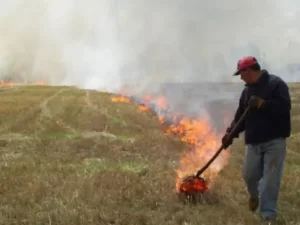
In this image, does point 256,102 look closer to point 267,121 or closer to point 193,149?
point 267,121

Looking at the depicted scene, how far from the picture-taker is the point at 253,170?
702 cm

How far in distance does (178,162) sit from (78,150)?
11.0ft

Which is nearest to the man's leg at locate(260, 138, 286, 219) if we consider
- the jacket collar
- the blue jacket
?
the blue jacket

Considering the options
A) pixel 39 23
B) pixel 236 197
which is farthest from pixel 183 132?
pixel 39 23

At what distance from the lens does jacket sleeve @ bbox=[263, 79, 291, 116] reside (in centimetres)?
648

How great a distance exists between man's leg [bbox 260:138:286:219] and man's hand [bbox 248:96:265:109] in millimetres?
603

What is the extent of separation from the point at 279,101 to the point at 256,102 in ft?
1.04

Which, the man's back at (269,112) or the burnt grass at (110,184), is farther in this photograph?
the burnt grass at (110,184)

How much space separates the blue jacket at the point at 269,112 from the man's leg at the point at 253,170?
0.18 m

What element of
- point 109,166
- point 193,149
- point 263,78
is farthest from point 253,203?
point 193,149

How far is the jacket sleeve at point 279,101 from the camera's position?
21.3 ft

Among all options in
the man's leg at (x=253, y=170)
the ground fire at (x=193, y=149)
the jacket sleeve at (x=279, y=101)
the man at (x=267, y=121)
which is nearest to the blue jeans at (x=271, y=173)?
the man at (x=267, y=121)

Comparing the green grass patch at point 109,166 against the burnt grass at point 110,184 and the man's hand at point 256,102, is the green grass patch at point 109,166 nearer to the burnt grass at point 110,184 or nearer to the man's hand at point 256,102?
the burnt grass at point 110,184

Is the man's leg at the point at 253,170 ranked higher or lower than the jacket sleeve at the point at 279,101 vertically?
lower
